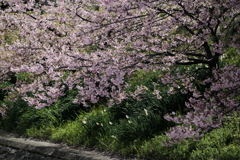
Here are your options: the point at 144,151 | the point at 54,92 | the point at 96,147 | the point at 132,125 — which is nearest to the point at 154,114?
the point at 132,125

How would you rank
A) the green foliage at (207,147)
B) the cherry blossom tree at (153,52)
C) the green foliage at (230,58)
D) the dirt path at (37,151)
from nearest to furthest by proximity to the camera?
the cherry blossom tree at (153,52), the green foliage at (207,147), the dirt path at (37,151), the green foliage at (230,58)

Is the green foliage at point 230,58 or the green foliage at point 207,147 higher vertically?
the green foliage at point 230,58

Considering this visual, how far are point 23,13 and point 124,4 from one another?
4.44 m

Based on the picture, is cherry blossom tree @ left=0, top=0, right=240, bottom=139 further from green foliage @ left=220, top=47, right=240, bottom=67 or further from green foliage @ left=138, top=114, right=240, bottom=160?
green foliage @ left=220, top=47, right=240, bottom=67

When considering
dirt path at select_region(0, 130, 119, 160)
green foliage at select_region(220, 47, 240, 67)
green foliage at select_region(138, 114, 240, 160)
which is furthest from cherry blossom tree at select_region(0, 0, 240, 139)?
green foliage at select_region(220, 47, 240, 67)

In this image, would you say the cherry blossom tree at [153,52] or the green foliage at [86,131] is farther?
the green foliage at [86,131]

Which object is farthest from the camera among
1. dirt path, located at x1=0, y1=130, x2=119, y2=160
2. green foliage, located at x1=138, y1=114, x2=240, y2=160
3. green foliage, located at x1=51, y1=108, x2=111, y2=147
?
green foliage, located at x1=51, y1=108, x2=111, y2=147

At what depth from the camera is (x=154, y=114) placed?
4941mm

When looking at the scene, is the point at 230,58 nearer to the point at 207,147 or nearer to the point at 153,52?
the point at 153,52

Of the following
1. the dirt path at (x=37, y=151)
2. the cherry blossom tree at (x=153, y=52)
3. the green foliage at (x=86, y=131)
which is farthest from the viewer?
the green foliage at (x=86, y=131)

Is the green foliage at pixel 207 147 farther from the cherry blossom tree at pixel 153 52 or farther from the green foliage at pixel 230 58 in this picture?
the green foliage at pixel 230 58

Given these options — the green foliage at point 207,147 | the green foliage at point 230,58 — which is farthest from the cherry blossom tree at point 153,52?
the green foliage at point 230,58

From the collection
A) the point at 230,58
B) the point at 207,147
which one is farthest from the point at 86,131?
the point at 230,58

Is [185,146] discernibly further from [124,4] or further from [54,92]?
[54,92]
